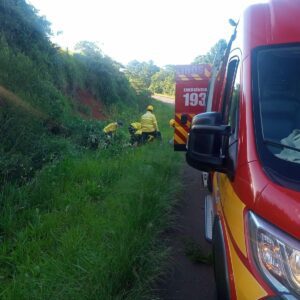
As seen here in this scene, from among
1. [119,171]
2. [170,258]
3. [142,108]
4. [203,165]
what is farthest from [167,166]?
[142,108]

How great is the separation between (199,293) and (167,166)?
13.7 ft

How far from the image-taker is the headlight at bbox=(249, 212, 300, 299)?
1647 millimetres

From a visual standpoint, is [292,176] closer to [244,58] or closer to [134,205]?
[244,58]

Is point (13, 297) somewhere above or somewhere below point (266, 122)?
below

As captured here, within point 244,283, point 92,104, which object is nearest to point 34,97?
point 92,104

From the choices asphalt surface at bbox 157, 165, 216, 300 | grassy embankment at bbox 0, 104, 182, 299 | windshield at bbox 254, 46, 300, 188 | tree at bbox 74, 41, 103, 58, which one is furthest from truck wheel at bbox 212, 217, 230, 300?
tree at bbox 74, 41, 103, 58

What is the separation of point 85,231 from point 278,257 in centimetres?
303

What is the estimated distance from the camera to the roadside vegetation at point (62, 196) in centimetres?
339

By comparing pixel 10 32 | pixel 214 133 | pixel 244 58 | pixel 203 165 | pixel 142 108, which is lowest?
pixel 142 108

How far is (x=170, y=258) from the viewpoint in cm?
417

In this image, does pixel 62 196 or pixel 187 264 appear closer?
pixel 187 264

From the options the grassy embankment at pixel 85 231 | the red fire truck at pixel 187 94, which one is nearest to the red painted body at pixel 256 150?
the grassy embankment at pixel 85 231

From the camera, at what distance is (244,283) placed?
1849mm

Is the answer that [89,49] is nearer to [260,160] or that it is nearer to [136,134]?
[136,134]
